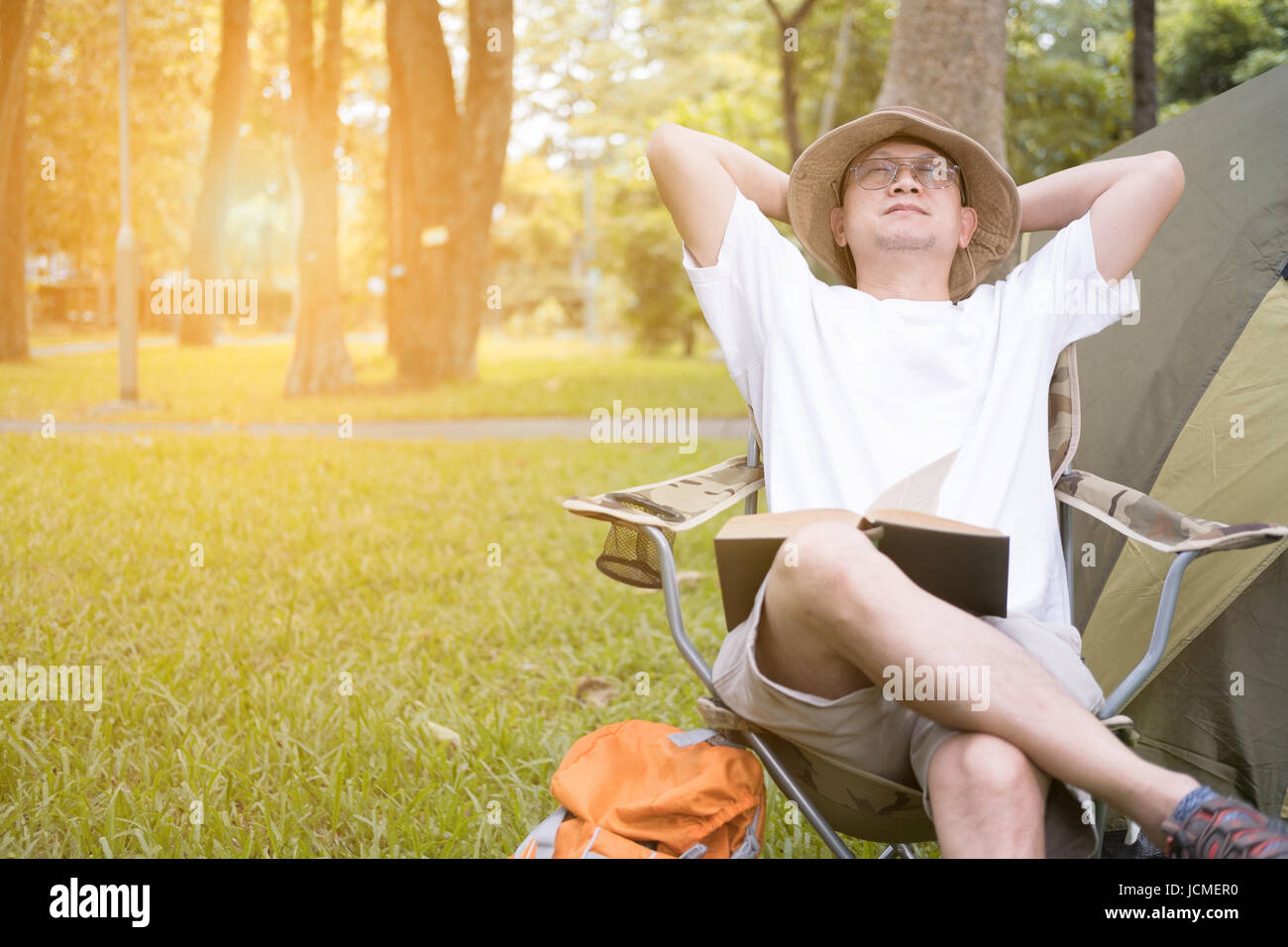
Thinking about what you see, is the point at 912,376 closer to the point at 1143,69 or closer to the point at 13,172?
the point at 1143,69

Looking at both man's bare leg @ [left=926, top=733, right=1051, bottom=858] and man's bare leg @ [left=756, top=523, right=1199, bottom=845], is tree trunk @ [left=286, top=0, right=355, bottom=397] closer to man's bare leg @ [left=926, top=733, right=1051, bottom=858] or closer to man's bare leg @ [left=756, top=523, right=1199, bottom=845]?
man's bare leg @ [left=756, top=523, right=1199, bottom=845]

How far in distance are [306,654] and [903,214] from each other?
2.04 metres

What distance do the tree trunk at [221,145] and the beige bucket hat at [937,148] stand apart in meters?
12.5

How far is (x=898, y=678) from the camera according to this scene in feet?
5.16

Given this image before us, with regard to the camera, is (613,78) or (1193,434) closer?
(1193,434)

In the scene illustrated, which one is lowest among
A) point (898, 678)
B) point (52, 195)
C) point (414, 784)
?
point (414, 784)

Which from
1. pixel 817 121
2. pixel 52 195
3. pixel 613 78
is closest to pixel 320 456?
pixel 52 195

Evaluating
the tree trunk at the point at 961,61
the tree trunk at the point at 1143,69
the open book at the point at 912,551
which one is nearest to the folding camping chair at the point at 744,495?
the open book at the point at 912,551

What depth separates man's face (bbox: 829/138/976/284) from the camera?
89.4 inches

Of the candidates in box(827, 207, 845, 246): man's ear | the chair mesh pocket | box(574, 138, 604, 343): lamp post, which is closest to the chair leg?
the chair mesh pocket

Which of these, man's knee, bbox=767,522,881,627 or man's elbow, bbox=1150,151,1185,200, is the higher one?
man's elbow, bbox=1150,151,1185,200

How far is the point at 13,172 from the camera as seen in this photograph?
744 centimetres
